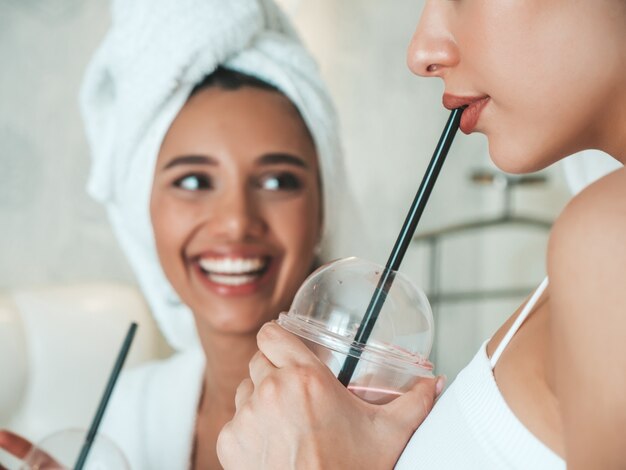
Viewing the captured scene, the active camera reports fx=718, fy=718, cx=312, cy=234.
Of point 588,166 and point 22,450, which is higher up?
point 588,166

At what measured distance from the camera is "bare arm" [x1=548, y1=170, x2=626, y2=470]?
304 mm

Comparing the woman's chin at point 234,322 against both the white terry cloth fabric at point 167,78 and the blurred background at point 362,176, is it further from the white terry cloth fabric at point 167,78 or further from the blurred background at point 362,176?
the blurred background at point 362,176

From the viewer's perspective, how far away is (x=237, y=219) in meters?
0.99

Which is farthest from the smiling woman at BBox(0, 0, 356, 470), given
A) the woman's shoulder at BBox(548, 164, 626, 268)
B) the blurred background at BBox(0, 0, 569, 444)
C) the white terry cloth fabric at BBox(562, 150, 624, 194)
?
the woman's shoulder at BBox(548, 164, 626, 268)

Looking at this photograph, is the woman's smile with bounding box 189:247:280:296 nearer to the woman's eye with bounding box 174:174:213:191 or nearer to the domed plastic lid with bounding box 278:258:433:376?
the woman's eye with bounding box 174:174:213:191

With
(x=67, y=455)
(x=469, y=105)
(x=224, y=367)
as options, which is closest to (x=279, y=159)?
(x=224, y=367)

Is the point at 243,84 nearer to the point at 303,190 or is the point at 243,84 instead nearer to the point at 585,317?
the point at 303,190

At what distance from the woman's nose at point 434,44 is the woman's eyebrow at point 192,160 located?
1.89ft

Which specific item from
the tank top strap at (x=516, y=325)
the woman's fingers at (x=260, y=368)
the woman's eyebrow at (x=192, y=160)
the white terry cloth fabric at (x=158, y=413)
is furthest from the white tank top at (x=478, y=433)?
the white terry cloth fabric at (x=158, y=413)

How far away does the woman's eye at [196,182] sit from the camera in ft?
3.38

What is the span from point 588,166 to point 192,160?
57 cm

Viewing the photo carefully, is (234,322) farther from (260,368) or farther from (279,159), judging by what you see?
(260,368)

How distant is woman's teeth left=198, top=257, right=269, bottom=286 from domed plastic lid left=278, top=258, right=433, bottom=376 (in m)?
0.45

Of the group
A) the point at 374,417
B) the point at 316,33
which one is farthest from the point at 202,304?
the point at 316,33
